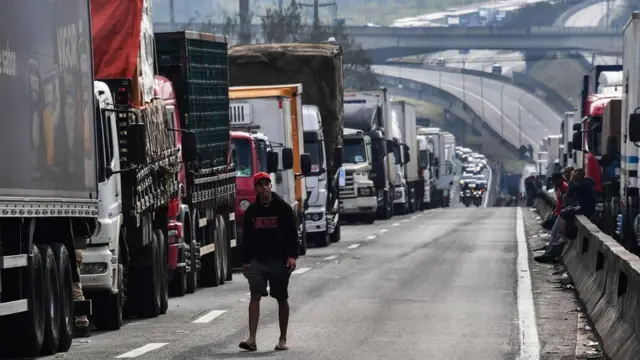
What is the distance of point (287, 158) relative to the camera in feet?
93.9

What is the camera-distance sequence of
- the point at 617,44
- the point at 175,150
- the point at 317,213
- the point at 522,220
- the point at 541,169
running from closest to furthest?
the point at 175,150
the point at 317,213
the point at 522,220
the point at 541,169
the point at 617,44

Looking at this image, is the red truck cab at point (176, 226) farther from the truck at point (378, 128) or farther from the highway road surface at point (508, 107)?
the highway road surface at point (508, 107)

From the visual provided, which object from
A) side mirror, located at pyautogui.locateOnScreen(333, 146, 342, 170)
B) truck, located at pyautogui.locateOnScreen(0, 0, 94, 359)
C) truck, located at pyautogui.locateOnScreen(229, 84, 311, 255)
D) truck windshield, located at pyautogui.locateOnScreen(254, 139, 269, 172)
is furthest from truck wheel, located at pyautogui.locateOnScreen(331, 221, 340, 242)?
truck, located at pyautogui.locateOnScreen(0, 0, 94, 359)

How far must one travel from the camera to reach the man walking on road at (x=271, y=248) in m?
14.8

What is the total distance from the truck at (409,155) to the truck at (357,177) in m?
7.30

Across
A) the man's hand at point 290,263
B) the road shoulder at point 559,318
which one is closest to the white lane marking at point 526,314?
the road shoulder at point 559,318

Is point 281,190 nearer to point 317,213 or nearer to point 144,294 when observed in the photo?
point 317,213

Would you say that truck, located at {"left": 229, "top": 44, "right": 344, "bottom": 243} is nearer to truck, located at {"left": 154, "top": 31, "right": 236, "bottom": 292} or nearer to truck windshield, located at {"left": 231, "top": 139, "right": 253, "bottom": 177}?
truck windshield, located at {"left": 231, "top": 139, "right": 253, "bottom": 177}

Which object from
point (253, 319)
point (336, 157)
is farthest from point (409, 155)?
point (253, 319)

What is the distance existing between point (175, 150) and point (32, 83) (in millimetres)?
7630

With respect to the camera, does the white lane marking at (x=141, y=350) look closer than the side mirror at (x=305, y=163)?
Yes

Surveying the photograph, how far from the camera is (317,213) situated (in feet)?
116

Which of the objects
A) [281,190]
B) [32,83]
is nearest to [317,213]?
[281,190]

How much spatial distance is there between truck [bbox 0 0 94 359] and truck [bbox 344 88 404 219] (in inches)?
1316
